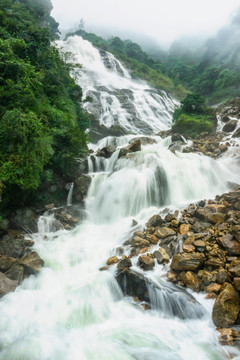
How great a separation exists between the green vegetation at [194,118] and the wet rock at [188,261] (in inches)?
592

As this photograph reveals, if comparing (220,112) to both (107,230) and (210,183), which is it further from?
(107,230)

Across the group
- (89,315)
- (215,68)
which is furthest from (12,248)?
(215,68)

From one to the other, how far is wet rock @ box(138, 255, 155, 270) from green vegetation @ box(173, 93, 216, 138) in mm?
15055

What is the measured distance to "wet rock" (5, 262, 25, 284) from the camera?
553 centimetres

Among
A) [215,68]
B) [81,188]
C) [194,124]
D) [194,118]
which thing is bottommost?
[81,188]

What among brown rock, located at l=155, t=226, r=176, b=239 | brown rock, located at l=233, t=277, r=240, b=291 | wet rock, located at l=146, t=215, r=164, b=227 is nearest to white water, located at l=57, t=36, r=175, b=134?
wet rock, located at l=146, t=215, r=164, b=227

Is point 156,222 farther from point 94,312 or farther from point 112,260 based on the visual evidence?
point 94,312

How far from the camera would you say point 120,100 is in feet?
104

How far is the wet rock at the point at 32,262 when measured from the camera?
5922mm

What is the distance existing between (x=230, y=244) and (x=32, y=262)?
5422mm

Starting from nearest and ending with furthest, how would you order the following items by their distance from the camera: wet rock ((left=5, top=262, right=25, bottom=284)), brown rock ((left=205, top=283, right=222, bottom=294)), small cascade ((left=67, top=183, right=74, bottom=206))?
brown rock ((left=205, top=283, right=222, bottom=294)) < wet rock ((left=5, top=262, right=25, bottom=284)) < small cascade ((left=67, top=183, right=74, bottom=206))

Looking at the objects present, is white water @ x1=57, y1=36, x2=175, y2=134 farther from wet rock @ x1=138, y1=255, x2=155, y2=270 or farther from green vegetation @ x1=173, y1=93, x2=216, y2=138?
wet rock @ x1=138, y1=255, x2=155, y2=270

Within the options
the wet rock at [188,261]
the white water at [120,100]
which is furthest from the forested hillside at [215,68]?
the wet rock at [188,261]

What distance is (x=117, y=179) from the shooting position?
35.7 feet
